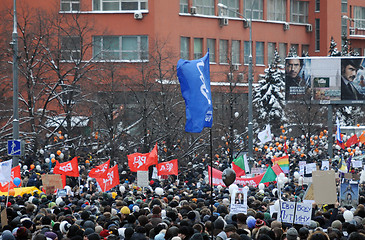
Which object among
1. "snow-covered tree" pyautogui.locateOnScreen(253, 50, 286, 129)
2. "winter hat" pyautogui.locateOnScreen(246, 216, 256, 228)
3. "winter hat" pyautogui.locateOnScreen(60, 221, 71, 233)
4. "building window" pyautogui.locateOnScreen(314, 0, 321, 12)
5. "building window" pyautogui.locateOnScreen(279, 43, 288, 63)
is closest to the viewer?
"winter hat" pyautogui.locateOnScreen(60, 221, 71, 233)

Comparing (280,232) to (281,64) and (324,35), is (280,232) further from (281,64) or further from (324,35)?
(324,35)

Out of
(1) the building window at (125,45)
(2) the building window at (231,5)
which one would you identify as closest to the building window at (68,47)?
(1) the building window at (125,45)

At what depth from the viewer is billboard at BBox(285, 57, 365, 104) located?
48.0 meters

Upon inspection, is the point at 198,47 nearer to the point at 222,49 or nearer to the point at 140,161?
the point at 222,49

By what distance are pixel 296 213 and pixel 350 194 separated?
171 inches

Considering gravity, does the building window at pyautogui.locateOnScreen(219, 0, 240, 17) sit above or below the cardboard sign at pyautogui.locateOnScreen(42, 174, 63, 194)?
above

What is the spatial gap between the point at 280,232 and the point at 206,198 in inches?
267

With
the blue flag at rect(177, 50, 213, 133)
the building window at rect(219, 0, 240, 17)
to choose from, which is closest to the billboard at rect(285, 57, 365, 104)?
the building window at rect(219, 0, 240, 17)

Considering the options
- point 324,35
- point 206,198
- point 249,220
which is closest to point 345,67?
point 324,35

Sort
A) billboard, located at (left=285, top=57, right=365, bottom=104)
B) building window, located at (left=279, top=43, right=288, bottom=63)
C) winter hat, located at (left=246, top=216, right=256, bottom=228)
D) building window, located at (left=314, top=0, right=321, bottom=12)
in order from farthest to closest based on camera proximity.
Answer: building window, located at (left=314, top=0, right=321, bottom=12) < building window, located at (left=279, top=43, right=288, bottom=63) < billboard, located at (left=285, top=57, right=365, bottom=104) < winter hat, located at (left=246, top=216, right=256, bottom=228)

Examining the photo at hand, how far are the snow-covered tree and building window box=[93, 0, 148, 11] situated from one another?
14.6 m

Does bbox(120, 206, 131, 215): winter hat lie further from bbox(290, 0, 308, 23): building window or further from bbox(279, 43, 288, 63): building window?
bbox(290, 0, 308, 23): building window

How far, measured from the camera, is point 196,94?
13.1m

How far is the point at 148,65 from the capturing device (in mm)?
40562
